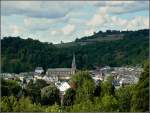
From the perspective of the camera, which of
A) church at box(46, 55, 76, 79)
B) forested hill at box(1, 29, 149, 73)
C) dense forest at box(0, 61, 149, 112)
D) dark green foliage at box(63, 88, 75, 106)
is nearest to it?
dense forest at box(0, 61, 149, 112)

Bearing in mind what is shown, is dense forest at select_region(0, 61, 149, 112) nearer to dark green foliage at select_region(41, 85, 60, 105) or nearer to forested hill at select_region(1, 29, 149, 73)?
dark green foliage at select_region(41, 85, 60, 105)

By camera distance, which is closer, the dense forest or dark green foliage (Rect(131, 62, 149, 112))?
dark green foliage (Rect(131, 62, 149, 112))

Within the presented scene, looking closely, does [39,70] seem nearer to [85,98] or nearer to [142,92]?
[85,98]

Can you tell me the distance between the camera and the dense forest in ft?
19.0

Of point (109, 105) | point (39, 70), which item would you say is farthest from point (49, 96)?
point (39, 70)

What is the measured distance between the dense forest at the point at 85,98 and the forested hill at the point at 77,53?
20.8 feet

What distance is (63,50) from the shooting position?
32.1m

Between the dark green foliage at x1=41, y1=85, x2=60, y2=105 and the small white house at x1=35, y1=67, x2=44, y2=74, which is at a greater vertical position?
the small white house at x1=35, y1=67, x2=44, y2=74

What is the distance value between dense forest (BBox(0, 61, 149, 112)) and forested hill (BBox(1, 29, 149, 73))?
6328mm

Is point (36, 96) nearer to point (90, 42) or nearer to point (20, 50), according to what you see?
point (20, 50)

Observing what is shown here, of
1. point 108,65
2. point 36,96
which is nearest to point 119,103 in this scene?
point 36,96

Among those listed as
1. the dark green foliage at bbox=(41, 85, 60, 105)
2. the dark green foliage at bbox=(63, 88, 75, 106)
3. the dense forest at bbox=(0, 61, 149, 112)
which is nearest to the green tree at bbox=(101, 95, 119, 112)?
the dense forest at bbox=(0, 61, 149, 112)

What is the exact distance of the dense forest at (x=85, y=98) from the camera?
5.79 meters

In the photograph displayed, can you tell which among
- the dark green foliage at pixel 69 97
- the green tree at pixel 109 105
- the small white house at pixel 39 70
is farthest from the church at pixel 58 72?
the green tree at pixel 109 105
